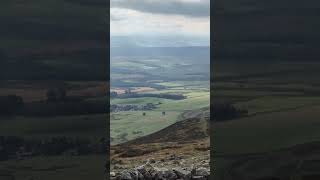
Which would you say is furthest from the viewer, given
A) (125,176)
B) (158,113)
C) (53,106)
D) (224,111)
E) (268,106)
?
(158,113)

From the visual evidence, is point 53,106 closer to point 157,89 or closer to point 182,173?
point 157,89

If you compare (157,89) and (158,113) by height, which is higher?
(157,89)

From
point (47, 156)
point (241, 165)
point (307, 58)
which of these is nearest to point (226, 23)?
point (307, 58)

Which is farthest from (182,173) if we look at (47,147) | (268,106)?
(47,147)

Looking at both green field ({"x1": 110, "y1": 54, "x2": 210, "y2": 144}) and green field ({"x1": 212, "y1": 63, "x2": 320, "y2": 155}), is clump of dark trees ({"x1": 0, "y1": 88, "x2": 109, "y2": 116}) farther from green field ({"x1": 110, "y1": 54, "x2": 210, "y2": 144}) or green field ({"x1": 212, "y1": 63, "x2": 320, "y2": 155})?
green field ({"x1": 212, "y1": 63, "x2": 320, "y2": 155})

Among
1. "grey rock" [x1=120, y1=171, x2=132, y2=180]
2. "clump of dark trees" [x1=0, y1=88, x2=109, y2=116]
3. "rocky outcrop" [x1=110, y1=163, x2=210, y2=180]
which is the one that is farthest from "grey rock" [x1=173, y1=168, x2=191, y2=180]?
"clump of dark trees" [x1=0, y1=88, x2=109, y2=116]

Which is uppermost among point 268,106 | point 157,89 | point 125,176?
point 157,89

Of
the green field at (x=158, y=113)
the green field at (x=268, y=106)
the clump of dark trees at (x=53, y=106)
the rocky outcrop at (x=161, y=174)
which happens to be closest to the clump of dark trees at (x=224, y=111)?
the green field at (x=268, y=106)
